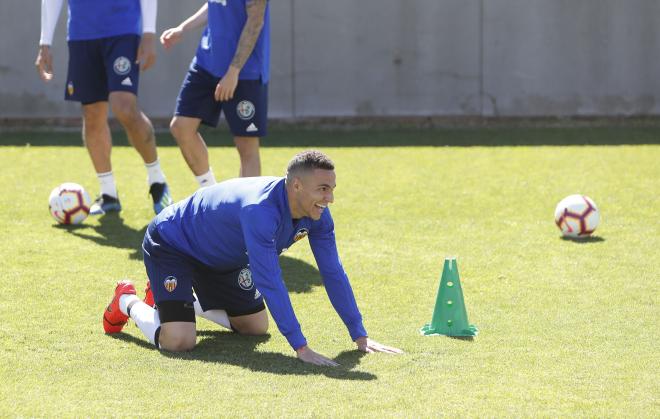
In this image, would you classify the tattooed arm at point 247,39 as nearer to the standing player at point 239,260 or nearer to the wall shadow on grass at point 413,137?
the standing player at point 239,260

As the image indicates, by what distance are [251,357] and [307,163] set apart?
1.02 m

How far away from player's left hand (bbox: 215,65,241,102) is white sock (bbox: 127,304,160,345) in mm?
2392

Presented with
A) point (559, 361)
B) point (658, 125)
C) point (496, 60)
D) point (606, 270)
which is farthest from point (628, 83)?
point (559, 361)

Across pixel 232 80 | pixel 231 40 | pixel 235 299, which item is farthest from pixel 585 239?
pixel 235 299

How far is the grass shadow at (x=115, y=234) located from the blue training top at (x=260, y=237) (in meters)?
2.08

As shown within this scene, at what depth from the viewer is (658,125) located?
1426cm

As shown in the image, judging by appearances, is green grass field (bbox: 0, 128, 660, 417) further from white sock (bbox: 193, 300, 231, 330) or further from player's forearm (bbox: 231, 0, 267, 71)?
player's forearm (bbox: 231, 0, 267, 71)

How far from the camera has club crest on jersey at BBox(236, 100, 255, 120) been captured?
812 centimetres

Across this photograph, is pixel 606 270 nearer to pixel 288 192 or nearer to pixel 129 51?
pixel 288 192

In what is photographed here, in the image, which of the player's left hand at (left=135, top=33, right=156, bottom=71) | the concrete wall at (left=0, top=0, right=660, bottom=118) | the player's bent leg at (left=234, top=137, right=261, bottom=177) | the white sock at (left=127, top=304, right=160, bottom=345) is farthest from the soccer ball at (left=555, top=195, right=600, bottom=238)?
the concrete wall at (left=0, top=0, right=660, bottom=118)

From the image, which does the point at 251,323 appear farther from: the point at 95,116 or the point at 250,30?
the point at 95,116

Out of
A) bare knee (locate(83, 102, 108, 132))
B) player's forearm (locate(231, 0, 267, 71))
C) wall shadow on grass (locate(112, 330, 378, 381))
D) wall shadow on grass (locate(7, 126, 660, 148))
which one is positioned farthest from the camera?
wall shadow on grass (locate(7, 126, 660, 148))

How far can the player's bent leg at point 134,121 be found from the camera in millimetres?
8844

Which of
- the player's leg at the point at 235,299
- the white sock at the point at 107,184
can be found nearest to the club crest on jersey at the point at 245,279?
the player's leg at the point at 235,299
